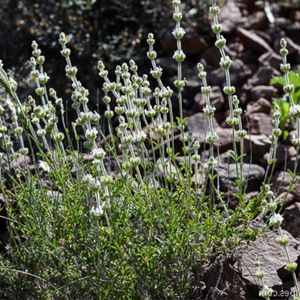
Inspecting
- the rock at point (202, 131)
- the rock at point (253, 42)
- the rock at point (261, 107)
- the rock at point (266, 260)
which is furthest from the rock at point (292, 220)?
the rock at point (253, 42)

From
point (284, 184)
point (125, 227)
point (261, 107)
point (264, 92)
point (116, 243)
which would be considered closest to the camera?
point (116, 243)

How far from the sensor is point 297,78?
5320 mm

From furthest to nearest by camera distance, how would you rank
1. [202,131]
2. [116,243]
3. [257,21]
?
[257,21], [202,131], [116,243]

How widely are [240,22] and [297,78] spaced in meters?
1.58

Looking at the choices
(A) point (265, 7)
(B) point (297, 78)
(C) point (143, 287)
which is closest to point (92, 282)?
(C) point (143, 287)

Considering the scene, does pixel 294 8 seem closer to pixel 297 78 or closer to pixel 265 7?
pixel 265 7

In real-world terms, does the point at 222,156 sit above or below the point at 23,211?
below

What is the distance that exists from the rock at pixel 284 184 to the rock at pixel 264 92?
4.16 feet

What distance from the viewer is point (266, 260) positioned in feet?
11.8

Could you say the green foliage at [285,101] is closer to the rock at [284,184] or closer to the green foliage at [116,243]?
the rock at [284,184]

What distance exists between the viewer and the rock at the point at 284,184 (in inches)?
168

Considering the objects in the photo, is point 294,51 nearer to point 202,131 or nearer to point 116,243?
point 202,131

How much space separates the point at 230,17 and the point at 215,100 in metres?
1.34

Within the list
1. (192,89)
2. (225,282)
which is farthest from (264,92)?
(225,282)
